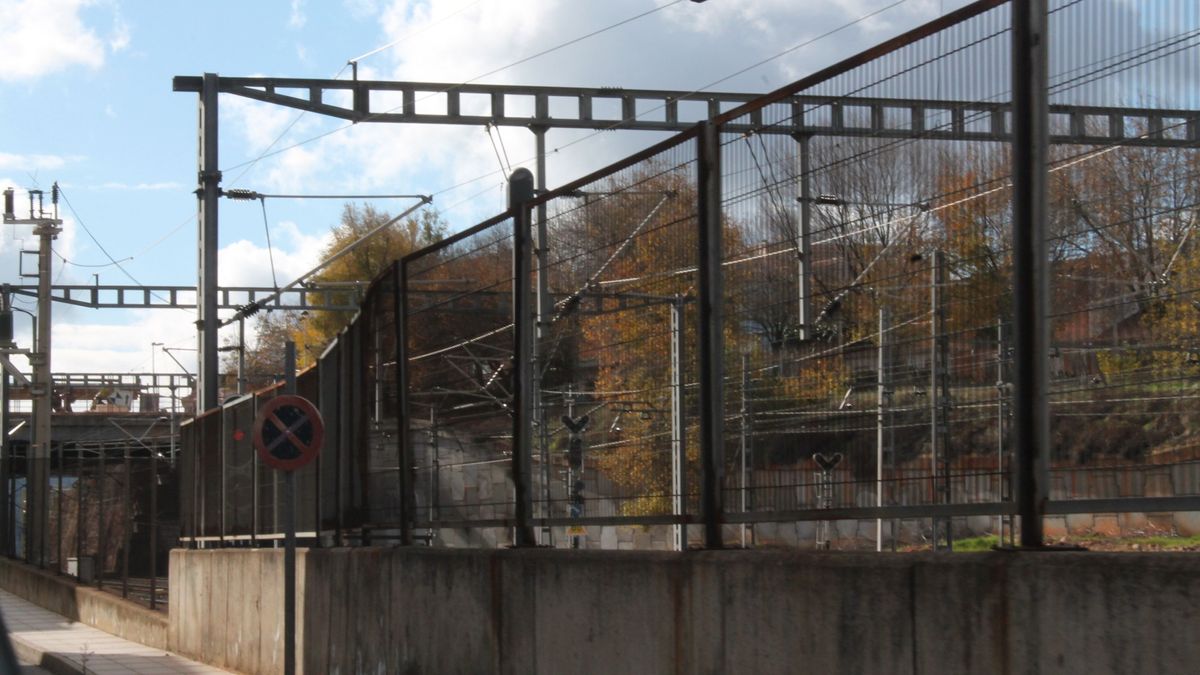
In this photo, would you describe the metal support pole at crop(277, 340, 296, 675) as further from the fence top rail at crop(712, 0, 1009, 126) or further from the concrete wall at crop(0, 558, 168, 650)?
the concrete wall at crop(0, 558, 168, 650)

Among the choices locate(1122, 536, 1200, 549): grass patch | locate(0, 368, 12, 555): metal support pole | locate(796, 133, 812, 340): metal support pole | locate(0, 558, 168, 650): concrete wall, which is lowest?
locate(0, 558, 168, 650): concrete wall

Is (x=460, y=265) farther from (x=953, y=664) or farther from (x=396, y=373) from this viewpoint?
(x=953, y=664)

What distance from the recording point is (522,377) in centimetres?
923

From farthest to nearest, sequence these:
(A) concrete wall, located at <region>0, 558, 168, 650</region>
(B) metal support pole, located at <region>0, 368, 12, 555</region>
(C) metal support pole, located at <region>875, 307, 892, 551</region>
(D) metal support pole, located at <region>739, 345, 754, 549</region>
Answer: (B) metal support pole, located at <region>0, 368, 12, 555</region> < (A) concrete wall, located at <region>0, 558, 168, 650</region> < (D) metal support pole, located at <region>739, 345, 754, 549</region> < (C) metal support pole, located at <region>875, 307, 892, 551</region>

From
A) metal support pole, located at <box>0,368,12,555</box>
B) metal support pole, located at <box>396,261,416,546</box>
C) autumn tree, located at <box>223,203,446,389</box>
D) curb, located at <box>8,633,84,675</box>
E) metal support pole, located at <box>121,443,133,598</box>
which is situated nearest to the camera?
metal support pole, located at <box>396,261,416,546</box>

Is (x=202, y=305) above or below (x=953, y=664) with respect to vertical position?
above

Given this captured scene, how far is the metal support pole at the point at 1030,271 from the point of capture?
205 inches

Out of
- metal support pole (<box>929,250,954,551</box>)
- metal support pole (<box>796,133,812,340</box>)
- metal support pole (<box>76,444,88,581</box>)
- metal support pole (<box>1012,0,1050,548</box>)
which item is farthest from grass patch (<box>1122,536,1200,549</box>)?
metal support pole (<box>76,444,88,581</box>)

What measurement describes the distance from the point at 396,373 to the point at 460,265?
1363 mm

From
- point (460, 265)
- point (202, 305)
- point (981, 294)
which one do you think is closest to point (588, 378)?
point (460, 265)

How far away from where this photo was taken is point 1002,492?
5402 millimetres

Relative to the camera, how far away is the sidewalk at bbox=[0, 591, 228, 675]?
53.0 ft

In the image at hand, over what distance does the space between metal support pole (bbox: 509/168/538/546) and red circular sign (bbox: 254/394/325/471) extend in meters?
3.22

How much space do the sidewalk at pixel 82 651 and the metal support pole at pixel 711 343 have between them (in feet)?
21.2
